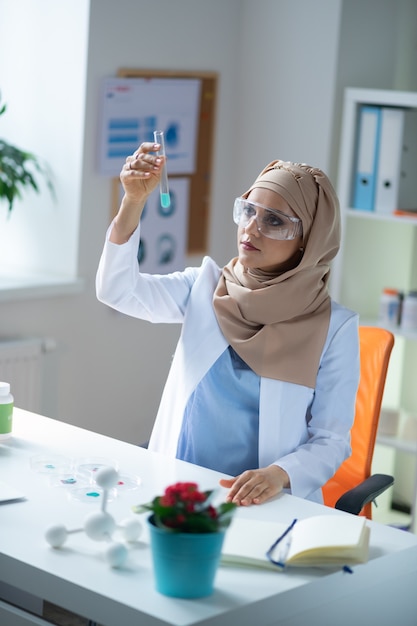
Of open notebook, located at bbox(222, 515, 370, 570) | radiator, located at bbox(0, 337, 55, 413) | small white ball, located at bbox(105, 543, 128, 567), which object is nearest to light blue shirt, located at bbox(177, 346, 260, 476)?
open notebook, located at bbox(222, 515, 370, 570)

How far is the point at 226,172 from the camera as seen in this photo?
4.12 metres

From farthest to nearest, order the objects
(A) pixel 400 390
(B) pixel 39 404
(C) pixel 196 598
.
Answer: (A) pixel 400 390
(B) pixel 39 404
(C) pixel 196 598

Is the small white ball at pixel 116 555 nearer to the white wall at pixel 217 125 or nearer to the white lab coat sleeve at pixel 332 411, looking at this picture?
the white lab coat sleeve at pixel 332 411

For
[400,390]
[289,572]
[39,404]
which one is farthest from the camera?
[400,390]

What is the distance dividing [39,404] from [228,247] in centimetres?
103

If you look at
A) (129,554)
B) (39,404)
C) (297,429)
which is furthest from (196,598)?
(39,404)

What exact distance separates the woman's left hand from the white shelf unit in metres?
1.45

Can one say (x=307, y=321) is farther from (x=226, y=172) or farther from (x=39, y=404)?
(x=226, y=172)

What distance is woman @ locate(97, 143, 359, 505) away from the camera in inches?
93.7

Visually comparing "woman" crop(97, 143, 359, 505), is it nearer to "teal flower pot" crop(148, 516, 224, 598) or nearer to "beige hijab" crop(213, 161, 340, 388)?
"beige hijab" crop(213, 161, 340, 388)

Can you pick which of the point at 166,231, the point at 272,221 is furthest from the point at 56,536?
the point at 166,231

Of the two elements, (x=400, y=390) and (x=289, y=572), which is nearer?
(x=289, y=572)

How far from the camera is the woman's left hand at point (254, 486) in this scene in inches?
81.0

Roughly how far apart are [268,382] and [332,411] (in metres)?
0.16
